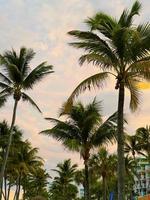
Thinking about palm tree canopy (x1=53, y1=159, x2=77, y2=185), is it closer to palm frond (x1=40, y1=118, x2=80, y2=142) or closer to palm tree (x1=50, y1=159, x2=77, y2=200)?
palm tree (x1=50, y1=159, x2=77, y2=200)

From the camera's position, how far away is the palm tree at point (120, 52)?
18.3 m

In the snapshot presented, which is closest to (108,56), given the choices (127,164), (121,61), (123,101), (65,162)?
(121,61)

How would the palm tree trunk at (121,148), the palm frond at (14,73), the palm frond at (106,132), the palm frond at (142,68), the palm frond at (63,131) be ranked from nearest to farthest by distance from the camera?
the palm tree trunk at (121,148), the palm frond at (142,68), the palm frond at (106,132), the palm frond at (63,131), the palm frond at (14,73)

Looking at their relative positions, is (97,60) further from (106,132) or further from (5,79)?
(5,79)

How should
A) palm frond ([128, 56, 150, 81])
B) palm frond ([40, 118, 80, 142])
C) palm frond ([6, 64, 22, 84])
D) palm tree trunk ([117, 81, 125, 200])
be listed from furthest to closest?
palm frond ([6, 64, 22, 84]), palm frond ([40, 118, 80, 142]), palm frond ([128, 56, 150, 81]), palm tree trunk ([117, 81, 125, 200])

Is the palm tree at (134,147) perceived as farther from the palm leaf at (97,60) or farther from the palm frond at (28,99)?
the palm leaf at (97,60)

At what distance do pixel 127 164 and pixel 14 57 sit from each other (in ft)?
122

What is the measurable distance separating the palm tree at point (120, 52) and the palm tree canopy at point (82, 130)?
973 cm

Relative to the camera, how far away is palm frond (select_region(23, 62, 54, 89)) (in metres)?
35.4

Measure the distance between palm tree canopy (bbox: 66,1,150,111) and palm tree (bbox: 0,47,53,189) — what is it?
15.9 meters

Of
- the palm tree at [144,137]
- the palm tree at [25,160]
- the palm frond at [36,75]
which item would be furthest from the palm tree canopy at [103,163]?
the palm frond at [36,75]

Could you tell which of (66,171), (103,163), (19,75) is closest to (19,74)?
(19,75)

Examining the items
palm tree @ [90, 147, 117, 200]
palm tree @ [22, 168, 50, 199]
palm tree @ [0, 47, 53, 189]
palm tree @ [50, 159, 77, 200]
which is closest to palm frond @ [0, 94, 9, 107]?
palm tree @ [0, 47, 53, 189]

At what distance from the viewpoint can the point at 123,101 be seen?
18594 millimetres
